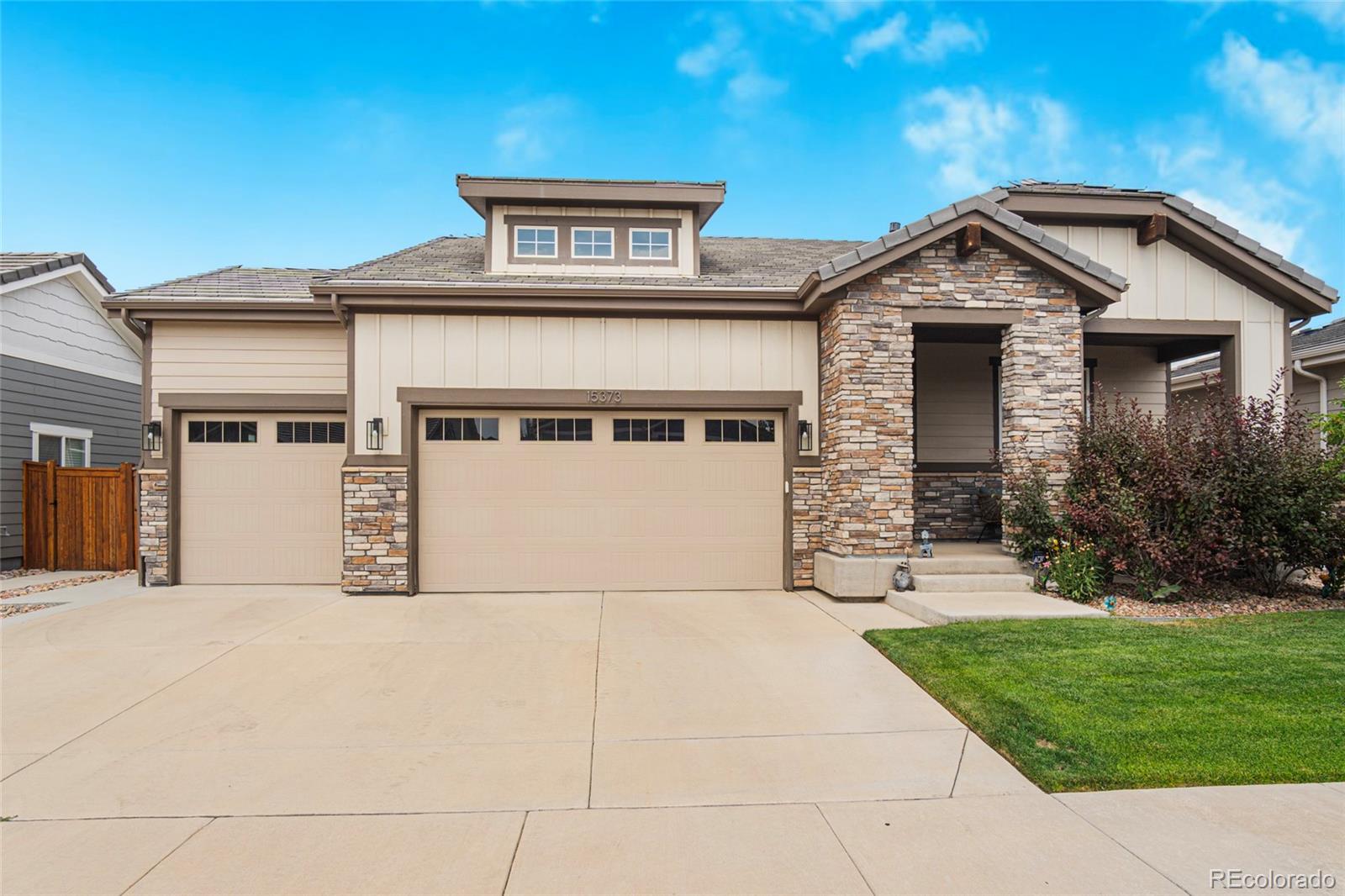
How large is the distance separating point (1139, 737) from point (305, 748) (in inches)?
197

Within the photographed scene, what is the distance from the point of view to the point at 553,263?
10523 millimetres

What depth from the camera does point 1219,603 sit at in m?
7.40

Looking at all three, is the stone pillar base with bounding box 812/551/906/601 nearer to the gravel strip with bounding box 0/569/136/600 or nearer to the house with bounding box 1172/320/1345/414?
the house with bounding box 1172/320/1345/414

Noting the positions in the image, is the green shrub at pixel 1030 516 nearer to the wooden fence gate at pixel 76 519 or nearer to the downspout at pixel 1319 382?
the downspout at pixel 1319 382

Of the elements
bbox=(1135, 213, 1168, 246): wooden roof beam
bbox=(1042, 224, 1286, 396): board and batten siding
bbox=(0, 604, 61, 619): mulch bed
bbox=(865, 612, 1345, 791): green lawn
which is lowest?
bbox=(0, 604, 61, 619): mulch bed

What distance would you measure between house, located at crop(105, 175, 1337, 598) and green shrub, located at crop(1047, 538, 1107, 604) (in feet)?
3.93

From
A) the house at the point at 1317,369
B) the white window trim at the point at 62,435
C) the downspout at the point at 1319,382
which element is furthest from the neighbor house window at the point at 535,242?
the downspout at the point at 1319,382

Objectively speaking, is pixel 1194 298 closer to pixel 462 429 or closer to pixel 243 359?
pixel 462 429

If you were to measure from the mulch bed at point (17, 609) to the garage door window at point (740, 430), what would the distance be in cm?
831

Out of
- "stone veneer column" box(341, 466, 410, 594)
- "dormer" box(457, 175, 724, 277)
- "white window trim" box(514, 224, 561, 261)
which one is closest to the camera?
"stone veneer column" box(341, 466, 410, 594)

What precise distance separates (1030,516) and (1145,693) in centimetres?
387

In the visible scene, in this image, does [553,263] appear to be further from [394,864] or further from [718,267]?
[394,864]

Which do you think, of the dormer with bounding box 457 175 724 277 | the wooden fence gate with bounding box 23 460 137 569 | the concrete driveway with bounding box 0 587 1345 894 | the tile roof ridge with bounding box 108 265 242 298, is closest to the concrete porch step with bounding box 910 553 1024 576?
the concrete driveway with bounding box 0 587 1345 894

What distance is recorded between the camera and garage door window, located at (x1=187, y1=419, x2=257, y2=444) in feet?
31.9
